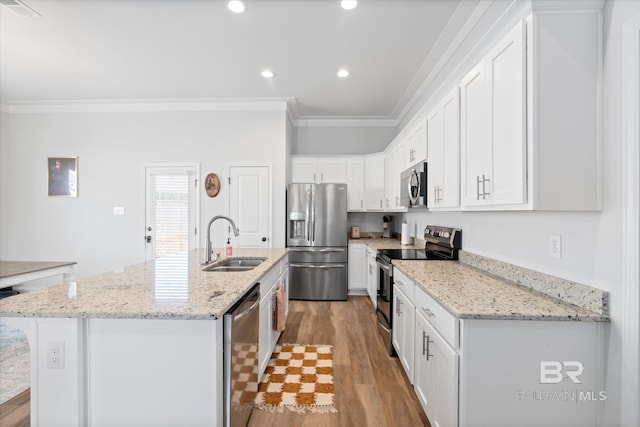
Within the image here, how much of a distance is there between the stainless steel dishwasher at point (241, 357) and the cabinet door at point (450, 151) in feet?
5.04

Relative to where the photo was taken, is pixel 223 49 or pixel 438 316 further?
pixel 223 49

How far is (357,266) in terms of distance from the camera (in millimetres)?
4883

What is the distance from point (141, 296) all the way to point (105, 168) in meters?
4.36

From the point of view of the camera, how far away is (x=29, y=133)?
4957mm

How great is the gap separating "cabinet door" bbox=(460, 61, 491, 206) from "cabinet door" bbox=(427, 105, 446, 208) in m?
0.39

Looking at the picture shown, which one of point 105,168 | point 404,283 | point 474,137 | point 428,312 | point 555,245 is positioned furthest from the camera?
point 105,168

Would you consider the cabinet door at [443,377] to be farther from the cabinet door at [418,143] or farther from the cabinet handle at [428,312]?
the cabinet door at [418,143]

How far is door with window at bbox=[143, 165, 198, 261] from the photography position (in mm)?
4863

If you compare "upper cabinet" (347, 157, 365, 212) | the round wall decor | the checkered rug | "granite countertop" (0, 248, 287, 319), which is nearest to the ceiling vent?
"granite countertop" (0, 248, 287, 319)

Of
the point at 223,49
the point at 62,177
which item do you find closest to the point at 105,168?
the point at 62,177

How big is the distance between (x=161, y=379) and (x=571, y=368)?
1.80 m

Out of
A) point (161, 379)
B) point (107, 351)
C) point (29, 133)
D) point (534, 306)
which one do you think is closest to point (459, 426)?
point (534, 306)

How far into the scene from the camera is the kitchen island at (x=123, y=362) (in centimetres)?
133

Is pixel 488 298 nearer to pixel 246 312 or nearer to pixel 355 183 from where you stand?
pixel 246 312
